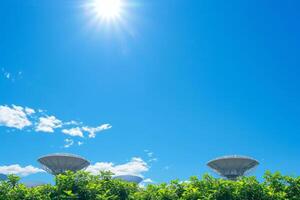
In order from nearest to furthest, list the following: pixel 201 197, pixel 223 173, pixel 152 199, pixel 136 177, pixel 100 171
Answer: pixel 201 197 < pixel 152 199 < pixel 100 171 < pixel 223 173 < pixel 136 177

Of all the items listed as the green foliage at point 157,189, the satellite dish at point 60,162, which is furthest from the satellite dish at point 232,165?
the green foliage at point 157,189

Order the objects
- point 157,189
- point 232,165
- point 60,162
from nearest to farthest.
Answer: point 157,189 < point 232,165 < point 60,162

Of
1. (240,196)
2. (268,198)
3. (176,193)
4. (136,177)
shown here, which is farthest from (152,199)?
(136,177)

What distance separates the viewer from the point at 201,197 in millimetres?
22078

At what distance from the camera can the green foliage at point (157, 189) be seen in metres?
22.2

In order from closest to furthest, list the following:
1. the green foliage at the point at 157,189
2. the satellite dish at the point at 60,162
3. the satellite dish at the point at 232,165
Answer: the green foliage at the point at 157,189 < the satellite dish at the point at 232,165 < the satellite dish at the point at 60,162

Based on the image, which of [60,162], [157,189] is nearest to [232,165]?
[60,162]

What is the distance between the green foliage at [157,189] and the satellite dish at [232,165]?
48450 millimetres

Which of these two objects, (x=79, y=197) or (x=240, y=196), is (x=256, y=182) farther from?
(x=79, y=197)

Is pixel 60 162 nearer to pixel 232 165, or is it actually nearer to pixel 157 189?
pixel 232 165

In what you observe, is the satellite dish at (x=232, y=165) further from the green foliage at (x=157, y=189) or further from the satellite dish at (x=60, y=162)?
the green foliage at (x=157, y=189)

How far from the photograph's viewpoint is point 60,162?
74062 mm

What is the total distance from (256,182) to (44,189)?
12605 millimetres

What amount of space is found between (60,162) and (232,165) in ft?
106
